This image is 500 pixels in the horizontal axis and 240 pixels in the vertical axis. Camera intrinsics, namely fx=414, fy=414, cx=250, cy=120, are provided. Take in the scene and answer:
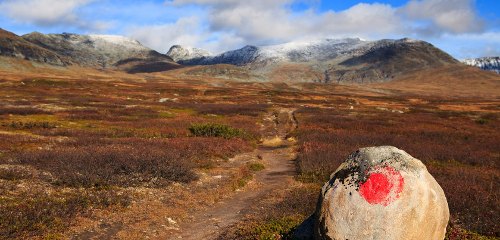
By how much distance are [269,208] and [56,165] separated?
10.6 metres

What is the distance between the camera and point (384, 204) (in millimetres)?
8719

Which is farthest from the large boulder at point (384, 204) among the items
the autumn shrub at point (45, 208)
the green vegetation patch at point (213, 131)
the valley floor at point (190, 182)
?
the green vegetation patch at point (213, 131)

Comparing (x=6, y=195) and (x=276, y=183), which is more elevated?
(x=6, y=195)

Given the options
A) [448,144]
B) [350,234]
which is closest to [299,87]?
[448,144]

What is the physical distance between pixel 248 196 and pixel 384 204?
419 inches

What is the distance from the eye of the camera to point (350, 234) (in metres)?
8.77

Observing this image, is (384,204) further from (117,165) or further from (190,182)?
(117,165)

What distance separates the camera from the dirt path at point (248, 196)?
14.1 meters

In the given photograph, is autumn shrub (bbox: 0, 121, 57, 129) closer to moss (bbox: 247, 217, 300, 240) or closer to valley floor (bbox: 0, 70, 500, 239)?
valley floor (bbox: 0, 70, 500, 239)

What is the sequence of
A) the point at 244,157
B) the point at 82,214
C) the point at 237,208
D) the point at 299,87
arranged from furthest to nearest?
the point at 299,87
the point at 244,157
the point at 237,208
the point at 82,214

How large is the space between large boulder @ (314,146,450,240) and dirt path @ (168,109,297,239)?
5384 mm

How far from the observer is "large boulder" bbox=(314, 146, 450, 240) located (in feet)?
28.3

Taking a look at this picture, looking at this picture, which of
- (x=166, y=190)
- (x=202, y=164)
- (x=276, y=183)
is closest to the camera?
(x=166, y=190)

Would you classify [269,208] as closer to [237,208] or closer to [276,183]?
[237,208]
